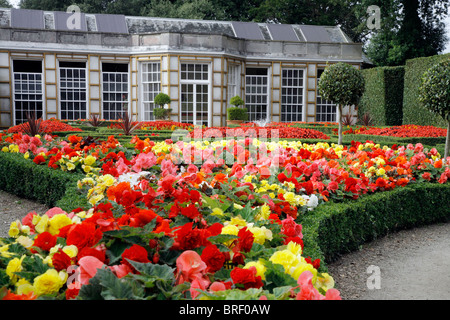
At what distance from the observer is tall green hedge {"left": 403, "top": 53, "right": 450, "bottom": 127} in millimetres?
17414

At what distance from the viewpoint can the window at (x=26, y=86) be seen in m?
19.8

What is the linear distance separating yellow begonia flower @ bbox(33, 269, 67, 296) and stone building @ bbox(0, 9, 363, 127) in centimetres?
1773

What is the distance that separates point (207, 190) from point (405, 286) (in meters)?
1.88

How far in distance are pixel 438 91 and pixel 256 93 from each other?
14416 millimetres

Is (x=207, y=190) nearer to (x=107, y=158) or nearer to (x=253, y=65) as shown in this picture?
(x=107, y=158)

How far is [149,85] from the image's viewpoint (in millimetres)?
20156

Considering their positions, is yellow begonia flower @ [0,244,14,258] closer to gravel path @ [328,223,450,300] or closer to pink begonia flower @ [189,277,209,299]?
pink begonia flower @ [189,277,209,299]

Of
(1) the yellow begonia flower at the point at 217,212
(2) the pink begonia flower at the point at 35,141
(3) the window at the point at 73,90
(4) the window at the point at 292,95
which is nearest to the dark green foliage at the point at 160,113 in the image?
(3) the window at the point at 73,90

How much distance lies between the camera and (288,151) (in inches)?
251

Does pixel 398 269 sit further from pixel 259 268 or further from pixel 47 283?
pixel 47 283

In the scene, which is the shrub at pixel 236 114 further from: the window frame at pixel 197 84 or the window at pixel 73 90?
the window at pixel 73 90

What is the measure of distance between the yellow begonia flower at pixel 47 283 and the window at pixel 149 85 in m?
18.4
